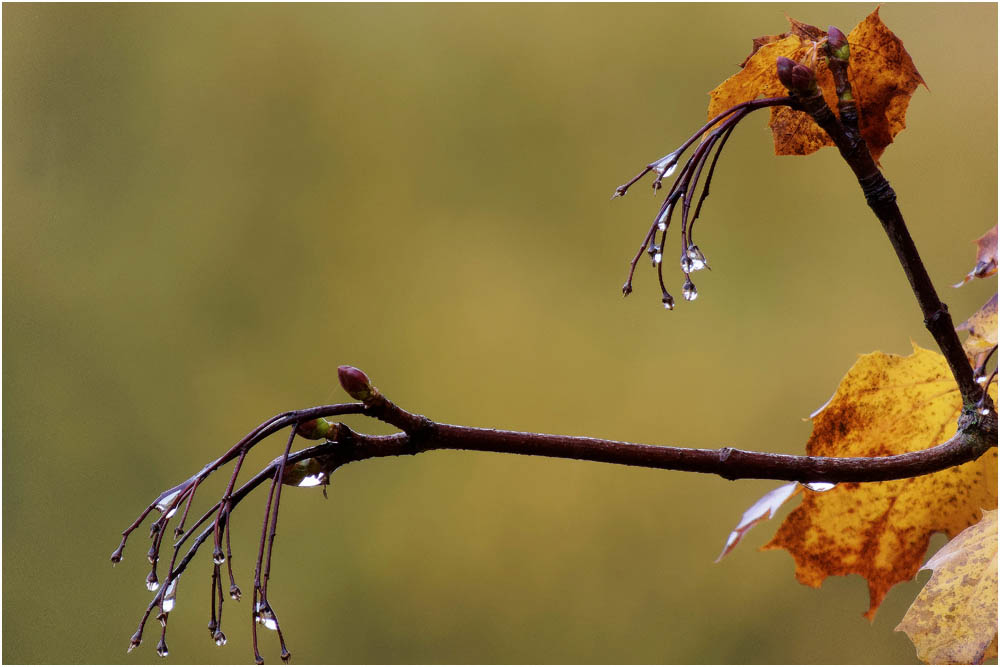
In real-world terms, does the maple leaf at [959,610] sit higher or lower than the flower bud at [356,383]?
lower

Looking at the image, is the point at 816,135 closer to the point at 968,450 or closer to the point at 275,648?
the point at 968,450

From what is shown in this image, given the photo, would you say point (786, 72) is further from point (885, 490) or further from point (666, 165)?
point (885, 490)

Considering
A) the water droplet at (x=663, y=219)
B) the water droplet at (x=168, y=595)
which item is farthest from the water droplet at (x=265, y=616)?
the water droplet at (x=663, y=219)

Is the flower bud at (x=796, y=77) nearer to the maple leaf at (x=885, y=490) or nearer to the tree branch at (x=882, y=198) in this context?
the tree branch at (x=882, y=198)

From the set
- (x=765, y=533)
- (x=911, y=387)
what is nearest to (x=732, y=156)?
(x=765, y=533)

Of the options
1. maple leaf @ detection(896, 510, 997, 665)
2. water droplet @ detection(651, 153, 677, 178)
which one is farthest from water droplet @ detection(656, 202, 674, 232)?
maple leaf @ detection(896, 510, 997, 665)

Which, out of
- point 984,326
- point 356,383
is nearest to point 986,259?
point 984,326
